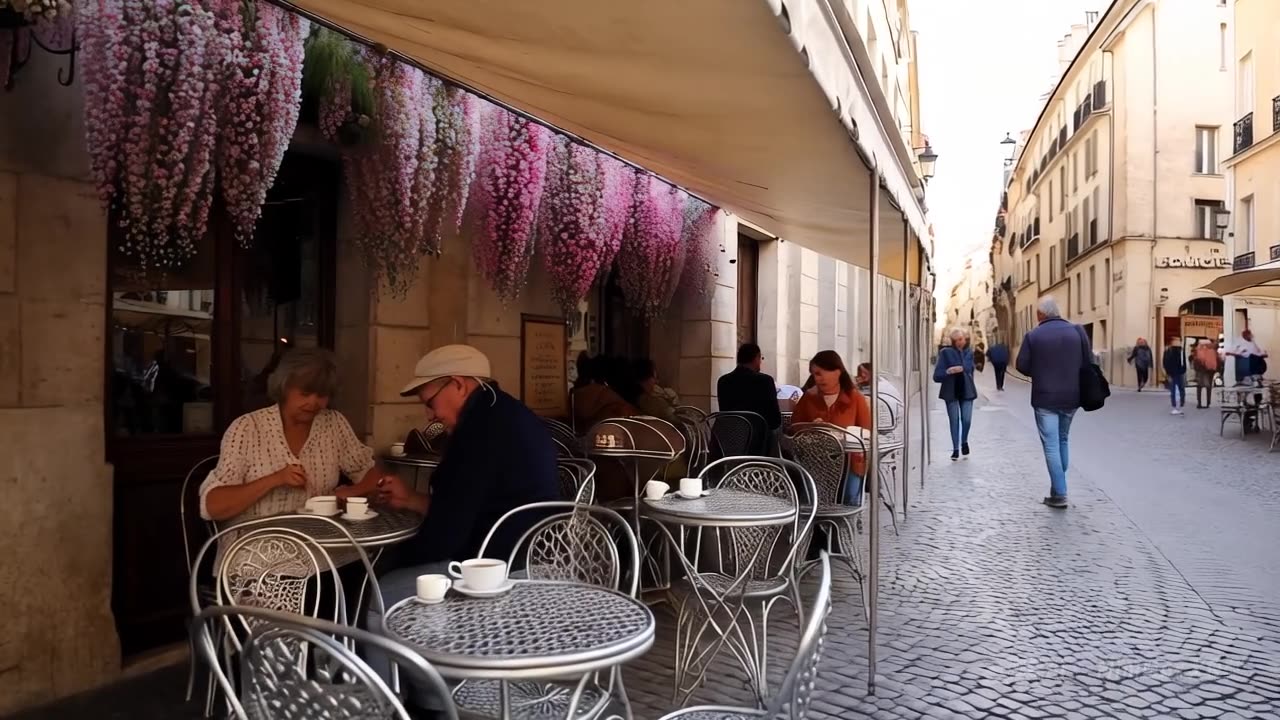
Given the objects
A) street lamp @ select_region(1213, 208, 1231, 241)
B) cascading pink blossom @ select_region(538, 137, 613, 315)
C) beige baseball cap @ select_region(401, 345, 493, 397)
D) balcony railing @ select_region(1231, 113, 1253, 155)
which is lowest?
beige baseball cap @ select_region(401, 345, 493, 397)

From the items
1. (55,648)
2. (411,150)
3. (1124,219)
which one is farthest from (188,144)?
(1124,219)

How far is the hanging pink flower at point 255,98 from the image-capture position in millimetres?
2984

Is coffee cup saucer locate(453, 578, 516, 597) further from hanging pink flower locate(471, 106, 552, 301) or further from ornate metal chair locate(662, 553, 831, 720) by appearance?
hanging pink flower locate(471, 106, 552, 301)

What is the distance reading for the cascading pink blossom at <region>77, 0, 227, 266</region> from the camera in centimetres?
278

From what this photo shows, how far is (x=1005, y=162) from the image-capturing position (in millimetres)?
58906

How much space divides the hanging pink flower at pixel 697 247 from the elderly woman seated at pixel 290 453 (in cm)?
391

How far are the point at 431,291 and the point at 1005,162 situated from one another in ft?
200

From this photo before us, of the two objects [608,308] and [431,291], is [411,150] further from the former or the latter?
[608,308]

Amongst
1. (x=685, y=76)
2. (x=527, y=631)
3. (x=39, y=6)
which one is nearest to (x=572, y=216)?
(x=685, y=76)

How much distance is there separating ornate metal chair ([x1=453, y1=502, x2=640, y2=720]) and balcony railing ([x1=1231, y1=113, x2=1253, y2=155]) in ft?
73.8

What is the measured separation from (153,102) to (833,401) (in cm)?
402

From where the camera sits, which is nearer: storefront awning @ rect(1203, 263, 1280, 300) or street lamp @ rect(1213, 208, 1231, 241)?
storefront awning @ rect(1203, 263, 1280, 300)

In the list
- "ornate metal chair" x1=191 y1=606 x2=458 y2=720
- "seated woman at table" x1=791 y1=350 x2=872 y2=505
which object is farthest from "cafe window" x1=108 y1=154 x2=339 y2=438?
"seated woman at table" x1=791 y1=350 x2=872 y2=505

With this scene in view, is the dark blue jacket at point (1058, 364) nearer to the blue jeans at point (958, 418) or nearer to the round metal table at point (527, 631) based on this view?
the blue jeans at point (958, 418)
